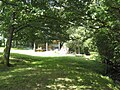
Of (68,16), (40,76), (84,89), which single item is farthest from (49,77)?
(68,16)

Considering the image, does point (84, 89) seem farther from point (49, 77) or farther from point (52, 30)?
point (52, 30)

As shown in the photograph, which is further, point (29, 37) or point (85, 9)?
point (29, 37)

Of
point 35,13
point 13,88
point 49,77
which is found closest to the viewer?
point 35,13

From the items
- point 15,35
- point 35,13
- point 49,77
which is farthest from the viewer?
point 15,35

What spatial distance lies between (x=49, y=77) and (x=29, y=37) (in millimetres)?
10031

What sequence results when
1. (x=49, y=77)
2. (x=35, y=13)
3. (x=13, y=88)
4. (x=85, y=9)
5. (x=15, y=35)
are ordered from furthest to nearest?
(x=15, y=35)
(x=49, y=77)
(x=85, y=9)
(x=13, y=88)
(x=35, y=13)

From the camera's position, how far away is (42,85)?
11.3 meters

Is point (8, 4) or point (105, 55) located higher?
point (8, 4)

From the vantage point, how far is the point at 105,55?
22672 millimetres

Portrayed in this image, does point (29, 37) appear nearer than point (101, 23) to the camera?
No

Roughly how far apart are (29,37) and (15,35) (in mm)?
1292

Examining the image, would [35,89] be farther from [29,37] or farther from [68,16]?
[29,37]

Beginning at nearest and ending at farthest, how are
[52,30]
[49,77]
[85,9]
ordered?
[85,9] → [49,77] → [52,30]

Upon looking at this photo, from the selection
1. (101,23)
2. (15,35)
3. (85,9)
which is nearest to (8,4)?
(85,9)
